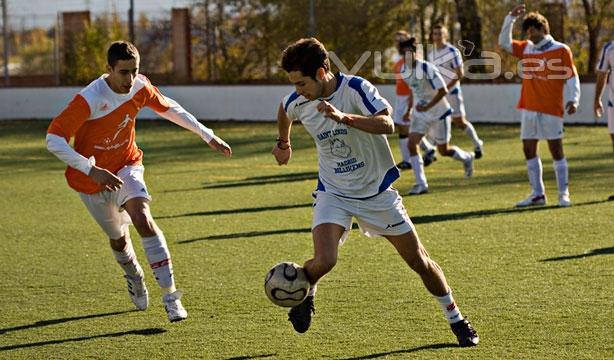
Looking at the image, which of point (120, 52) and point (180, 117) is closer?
point (120, 52)

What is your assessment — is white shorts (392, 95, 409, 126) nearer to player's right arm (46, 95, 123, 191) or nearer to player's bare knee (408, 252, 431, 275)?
player's right arm (46, 95, 123, 191)

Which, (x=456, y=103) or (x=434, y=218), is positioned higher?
(x=456, y=103)

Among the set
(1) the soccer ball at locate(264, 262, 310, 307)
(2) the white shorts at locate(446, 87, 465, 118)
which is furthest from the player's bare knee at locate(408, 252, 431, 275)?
(2) the white shorts at locate(446, 87, 465, 118)

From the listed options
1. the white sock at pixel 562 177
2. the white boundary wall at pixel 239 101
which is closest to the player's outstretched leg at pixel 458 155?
the white sock at pixel 562 177

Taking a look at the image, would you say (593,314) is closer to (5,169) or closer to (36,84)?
(5,169)

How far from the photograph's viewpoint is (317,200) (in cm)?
678

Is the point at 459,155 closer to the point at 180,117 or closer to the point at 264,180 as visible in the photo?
the point at 264,180

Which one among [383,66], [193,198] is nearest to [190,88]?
[383,66]

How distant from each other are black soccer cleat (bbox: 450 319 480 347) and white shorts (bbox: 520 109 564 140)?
6323mm

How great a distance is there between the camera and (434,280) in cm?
→ 663

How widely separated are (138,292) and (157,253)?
43cm

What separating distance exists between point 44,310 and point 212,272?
1611 mm

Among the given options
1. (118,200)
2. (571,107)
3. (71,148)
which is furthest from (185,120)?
(571,107)

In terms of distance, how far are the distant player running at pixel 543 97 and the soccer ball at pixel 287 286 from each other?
6.37m
